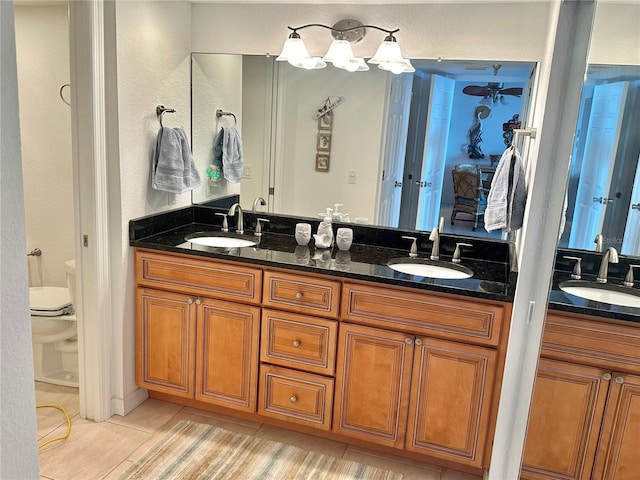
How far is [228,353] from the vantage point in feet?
8.45

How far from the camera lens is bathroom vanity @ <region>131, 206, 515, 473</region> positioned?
2205 millimetres

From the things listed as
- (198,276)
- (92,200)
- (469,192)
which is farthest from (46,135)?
(469,192)

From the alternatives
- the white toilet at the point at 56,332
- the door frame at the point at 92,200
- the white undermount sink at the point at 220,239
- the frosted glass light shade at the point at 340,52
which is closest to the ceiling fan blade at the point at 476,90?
the frosted glass light shade at the point at 340,52

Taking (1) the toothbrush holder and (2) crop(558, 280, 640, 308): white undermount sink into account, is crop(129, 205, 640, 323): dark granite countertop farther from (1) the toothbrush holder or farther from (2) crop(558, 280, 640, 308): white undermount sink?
(2) crop(558, 280, 640, 308): white undermount sink

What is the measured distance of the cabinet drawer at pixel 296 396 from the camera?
8.04 feet

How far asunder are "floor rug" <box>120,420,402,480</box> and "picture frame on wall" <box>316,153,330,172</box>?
Answer: 1.38 metres

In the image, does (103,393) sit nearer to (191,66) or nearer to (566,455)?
(191,66)

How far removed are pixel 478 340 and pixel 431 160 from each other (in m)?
0.95

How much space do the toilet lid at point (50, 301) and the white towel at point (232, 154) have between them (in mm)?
1154

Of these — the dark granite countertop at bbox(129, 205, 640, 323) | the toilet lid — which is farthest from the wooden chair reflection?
the toilet lid

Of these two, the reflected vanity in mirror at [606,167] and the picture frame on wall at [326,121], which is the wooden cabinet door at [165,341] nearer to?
the picture frame on wall at [326,121]

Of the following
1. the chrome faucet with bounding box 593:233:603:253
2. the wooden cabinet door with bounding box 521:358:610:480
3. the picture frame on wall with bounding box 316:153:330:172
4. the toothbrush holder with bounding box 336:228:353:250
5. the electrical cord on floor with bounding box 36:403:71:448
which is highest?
the picture frame on wall with bounding box 316:153:330:172

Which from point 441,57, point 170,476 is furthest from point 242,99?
point 170,476

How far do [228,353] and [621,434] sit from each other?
1.71 m
